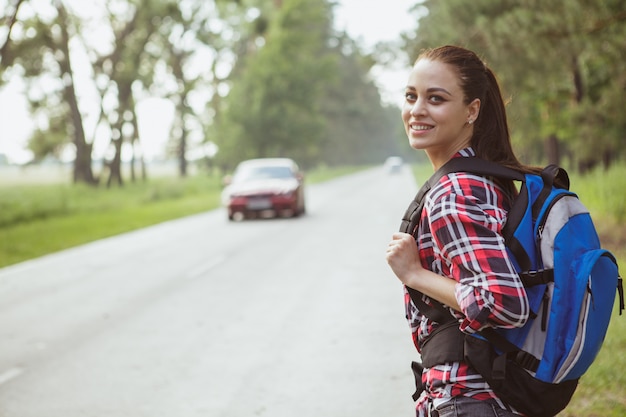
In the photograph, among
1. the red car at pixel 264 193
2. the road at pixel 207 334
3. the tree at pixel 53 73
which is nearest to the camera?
the road at pixel 207 334

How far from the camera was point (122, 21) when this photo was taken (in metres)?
46.5

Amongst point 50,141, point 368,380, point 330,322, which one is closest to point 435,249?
point 368,380

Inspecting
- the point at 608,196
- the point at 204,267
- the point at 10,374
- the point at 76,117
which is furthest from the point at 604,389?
the point at 76,117

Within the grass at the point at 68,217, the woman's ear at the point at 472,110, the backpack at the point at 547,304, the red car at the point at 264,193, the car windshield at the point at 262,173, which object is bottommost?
the grass at the point at 68,217

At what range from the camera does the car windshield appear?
22125 mm

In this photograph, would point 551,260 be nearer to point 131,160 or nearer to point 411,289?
point 411,289

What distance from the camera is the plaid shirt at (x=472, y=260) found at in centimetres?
189

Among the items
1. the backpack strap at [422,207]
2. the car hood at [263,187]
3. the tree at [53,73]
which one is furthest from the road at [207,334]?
the tree at [53,73]

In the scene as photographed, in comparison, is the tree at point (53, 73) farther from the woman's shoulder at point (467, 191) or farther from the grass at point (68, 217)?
the woman's shoulder at point (467, 191)

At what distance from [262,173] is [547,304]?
67.7ft

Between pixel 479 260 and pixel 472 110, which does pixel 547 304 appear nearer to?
pixel 479 260

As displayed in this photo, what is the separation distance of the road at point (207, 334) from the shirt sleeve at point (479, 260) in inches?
129

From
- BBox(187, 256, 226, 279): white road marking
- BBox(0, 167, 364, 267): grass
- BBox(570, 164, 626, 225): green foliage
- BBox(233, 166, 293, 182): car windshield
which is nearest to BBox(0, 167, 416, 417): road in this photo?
BBox(187, 256, 226, 279): white road marking

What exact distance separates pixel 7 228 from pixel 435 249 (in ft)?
66.9
